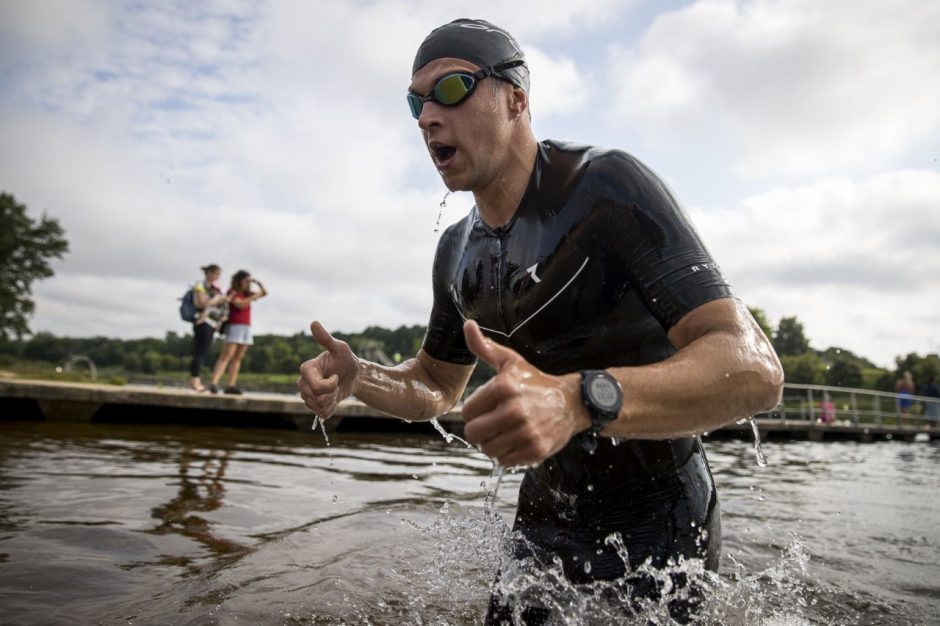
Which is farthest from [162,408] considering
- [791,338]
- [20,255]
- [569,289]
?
[791,338]

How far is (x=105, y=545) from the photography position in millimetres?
3318

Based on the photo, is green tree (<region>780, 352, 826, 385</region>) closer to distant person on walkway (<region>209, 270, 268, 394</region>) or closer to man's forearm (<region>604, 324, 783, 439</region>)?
distant person on walkway (<region>209, 270, 268, 394</region>)

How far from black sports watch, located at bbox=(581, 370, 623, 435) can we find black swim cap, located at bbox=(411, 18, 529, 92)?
1281mm

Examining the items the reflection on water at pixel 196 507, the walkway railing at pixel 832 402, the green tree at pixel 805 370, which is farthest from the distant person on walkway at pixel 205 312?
the green tree at pixel 805 370

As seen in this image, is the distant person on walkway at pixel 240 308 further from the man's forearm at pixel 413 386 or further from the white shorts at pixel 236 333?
the man's forearm at pixel 413 386

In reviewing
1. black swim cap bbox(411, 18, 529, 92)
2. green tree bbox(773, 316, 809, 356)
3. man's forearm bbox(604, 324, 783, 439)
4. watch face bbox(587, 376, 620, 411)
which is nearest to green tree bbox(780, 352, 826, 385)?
green tree bbox(773, 316, 809, 356)

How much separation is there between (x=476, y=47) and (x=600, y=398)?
1.43 metres

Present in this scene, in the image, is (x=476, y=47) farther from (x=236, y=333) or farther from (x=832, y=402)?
(x=832, y=402)

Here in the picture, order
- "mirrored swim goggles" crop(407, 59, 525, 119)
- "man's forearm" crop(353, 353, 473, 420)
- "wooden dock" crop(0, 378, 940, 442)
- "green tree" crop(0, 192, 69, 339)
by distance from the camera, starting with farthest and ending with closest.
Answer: "green tree" crop(0, 192, 69, 339)
"wooden dock" crop(0, 378, 940, 442)
"man's forearm" crop(353, 353, 473, 420)
"mirrored swim goggles" crop(407, 59, 525, 119)

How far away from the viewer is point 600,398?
50.8 inches

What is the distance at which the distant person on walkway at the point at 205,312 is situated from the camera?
949 centimetres

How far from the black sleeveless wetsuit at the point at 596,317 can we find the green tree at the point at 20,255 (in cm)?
5528

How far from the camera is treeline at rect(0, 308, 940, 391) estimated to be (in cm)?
6944

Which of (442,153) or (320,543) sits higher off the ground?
(442,153)
